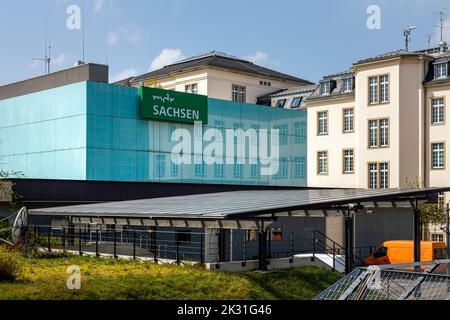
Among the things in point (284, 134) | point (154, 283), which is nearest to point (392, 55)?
point (284, 134)

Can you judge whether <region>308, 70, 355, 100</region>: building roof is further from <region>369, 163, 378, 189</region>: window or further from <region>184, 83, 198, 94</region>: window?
<region>184, 83, 198, 94</region>: window

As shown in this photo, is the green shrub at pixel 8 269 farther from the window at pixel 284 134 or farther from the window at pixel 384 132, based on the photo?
the window at pixel 284 134

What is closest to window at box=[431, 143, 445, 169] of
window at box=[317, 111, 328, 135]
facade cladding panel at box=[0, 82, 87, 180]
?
window at box=[317, 111, 328, 135]

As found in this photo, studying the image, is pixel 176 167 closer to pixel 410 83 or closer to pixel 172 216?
pixel 410 83

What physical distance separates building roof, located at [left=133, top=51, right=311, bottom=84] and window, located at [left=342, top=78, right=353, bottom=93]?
15.0 m

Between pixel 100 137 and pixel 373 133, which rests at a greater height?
pixel 373 133

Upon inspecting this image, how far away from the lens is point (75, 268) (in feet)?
78.8

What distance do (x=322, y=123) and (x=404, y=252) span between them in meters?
22.3

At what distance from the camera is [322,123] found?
57312mm

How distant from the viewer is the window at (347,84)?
54.8m

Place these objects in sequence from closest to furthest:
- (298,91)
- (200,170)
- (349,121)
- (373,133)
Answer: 1. (373,133)
2. (349,121)
3. (200,170)
4. (298,91)

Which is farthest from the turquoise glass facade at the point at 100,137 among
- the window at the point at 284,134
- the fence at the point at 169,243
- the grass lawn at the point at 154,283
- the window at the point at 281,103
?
the grass lawn at the point at 154,283

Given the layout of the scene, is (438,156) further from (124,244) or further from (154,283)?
(154,283)
